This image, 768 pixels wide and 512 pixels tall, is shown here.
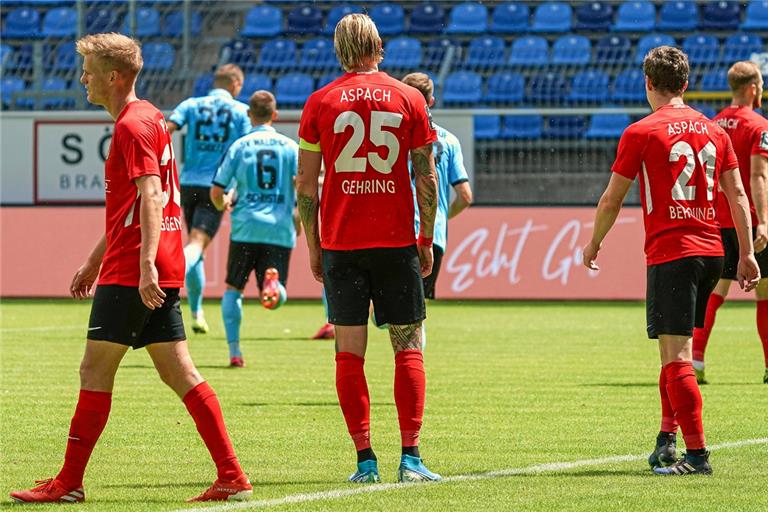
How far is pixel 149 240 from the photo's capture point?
5.56 meters

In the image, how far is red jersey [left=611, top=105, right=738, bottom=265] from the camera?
659 centimetres

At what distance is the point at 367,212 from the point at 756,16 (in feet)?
68.3

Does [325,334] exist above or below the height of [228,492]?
below

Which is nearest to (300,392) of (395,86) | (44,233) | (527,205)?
(395,86)

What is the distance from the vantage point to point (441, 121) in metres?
21.2

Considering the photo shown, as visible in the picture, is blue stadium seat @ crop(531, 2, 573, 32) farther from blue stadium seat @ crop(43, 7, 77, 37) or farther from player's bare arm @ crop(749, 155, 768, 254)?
player's bare arm @ crop(749, 155, 768, 254)

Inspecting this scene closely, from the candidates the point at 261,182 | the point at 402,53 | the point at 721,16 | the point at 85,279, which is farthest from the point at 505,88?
the point at 85,279

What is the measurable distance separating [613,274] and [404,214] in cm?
1376

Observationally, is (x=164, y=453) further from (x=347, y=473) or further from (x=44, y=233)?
(x=44, y=233)

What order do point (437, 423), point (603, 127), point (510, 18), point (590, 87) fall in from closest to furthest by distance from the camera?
point (437, 423)
point (603, 127)
point (590, 87)
point (510, 18)

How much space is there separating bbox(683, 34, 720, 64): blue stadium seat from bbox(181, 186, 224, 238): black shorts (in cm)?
1160

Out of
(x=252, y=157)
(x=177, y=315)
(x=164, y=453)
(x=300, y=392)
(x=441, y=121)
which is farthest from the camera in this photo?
(x=441, y=121)

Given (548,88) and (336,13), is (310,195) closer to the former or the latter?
(548,88)

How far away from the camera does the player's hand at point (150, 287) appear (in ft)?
18.2
